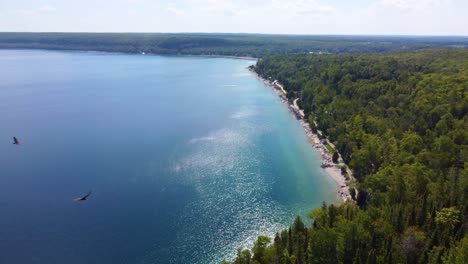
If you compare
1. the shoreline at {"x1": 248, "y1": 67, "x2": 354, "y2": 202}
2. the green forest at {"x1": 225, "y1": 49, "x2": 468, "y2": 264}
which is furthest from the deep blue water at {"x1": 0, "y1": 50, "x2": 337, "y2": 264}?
the green forest at {"x1": 225, "y1": 49, "x2": 468, "y2": 264}

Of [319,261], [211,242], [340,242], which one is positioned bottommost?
[211,242]

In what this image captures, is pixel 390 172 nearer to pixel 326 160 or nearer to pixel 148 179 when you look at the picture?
pixel 326 160

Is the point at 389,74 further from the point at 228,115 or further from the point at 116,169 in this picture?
the point at 116,169

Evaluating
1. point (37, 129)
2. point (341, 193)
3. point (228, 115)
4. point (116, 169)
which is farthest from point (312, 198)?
point (37, 129)

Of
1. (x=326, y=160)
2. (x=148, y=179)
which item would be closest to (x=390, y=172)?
(x=326, y=160)

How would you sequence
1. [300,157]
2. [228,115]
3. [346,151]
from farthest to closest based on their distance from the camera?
[228,115]
[300,157]
[346,151]

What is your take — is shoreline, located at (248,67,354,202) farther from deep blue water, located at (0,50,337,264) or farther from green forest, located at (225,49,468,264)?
green forest, located at (225,49,468,264)
